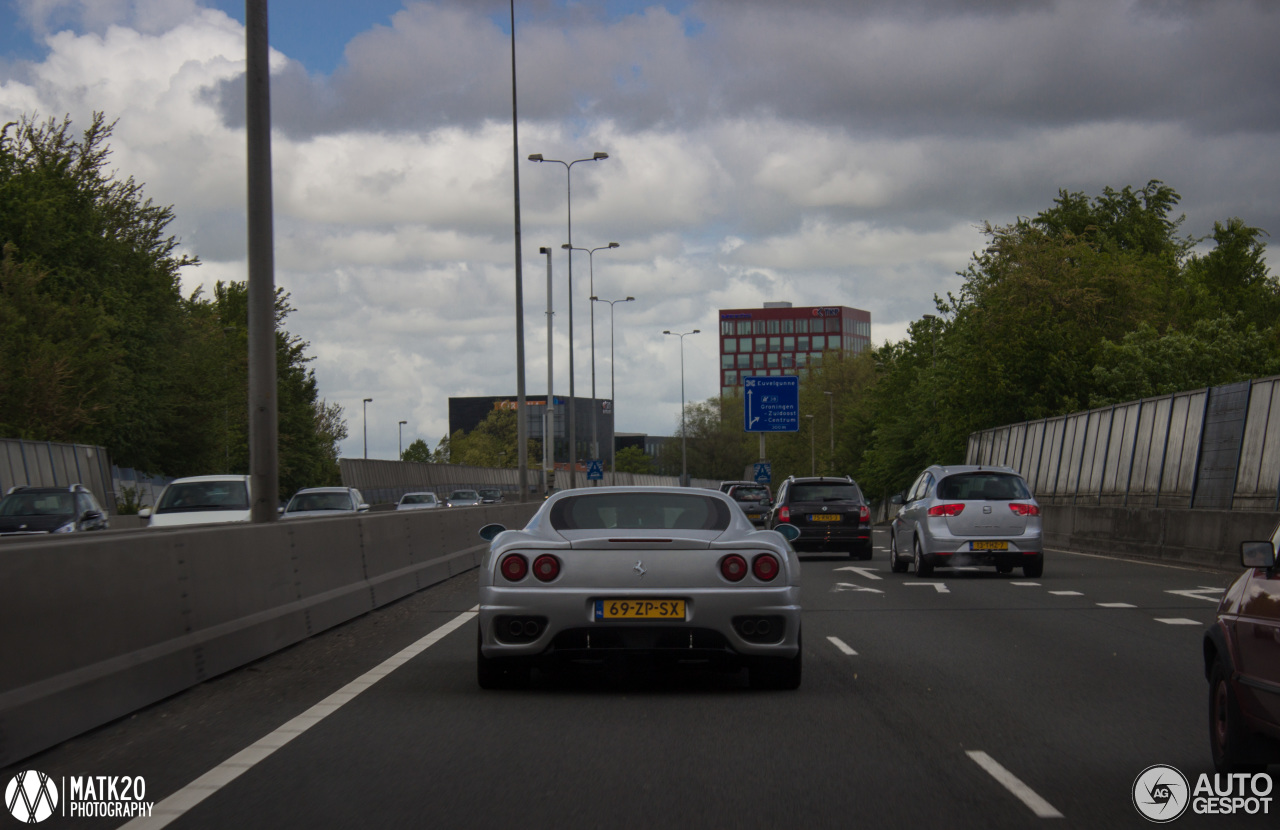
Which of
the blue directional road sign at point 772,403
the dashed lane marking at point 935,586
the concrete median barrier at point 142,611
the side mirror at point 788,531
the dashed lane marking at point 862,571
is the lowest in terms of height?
the dashed lane marking at point 862,571

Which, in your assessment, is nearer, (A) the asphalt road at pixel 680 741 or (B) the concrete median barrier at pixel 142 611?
(A) the asphalt road at pixel 680 741

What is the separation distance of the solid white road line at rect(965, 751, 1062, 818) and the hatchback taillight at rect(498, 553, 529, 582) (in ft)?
9.91

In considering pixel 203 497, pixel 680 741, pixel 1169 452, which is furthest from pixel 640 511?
pixel 1169 452

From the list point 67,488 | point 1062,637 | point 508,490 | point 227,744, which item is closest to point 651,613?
point 227,744

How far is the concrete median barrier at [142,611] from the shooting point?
7.03 m

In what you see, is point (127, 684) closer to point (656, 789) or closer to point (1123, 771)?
point (656, 789)

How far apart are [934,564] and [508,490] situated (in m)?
70.9

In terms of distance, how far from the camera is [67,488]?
2766cm

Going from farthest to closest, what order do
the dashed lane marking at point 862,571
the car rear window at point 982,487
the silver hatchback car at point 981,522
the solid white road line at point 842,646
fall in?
1. the dashed lane marking at point 862,571
2. the car rear window at point 982,487
3. the silver hatchback car at point 981,522
4. the solid white road line at point 842,646

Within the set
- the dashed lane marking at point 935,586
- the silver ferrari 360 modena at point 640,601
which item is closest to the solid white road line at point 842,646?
the silver ferrari 360 modena at point 640,601

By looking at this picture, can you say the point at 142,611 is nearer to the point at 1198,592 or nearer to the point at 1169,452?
the point at 1198,592

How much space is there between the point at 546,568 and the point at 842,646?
145 inches

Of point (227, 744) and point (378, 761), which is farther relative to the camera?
point (227, 744)

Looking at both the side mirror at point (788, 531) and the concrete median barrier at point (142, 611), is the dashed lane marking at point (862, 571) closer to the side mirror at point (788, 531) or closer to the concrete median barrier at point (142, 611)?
the concrete median barrier at point (142, 611)
